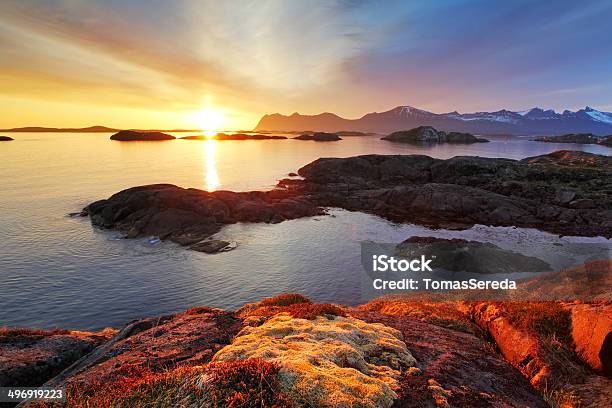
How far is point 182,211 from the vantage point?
5288 centimetres

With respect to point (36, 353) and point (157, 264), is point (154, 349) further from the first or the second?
point (157, 264)

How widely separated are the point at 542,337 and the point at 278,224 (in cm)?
4299

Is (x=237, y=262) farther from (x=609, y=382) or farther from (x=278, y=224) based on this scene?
(x=609, y=382)

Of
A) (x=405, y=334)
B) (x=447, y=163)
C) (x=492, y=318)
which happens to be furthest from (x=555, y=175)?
(x=405, y=334)

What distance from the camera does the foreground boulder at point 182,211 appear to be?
160 ft

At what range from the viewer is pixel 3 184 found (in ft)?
266

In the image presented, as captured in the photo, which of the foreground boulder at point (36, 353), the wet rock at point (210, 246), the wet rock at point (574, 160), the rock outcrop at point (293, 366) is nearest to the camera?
the rock outcrop at point (293, 366)

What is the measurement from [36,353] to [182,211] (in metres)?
39.9

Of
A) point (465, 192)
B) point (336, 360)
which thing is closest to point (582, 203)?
point (465, 192)

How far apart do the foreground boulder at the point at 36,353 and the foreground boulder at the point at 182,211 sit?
2900 centimetres

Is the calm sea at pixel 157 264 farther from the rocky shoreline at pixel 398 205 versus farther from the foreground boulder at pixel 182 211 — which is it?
the rocky shoreline at pixel 398 205

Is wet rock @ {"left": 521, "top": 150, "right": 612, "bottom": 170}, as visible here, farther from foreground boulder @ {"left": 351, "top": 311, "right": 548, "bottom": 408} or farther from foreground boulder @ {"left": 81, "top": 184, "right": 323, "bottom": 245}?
foreground boulder @ {"left": 351, "top": 311, "right": 548, "bottom": 408}

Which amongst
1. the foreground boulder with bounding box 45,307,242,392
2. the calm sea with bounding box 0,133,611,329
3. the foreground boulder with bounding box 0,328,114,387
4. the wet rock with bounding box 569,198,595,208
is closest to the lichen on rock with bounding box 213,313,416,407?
the foreground boulder with bounding box 45,307,242,392

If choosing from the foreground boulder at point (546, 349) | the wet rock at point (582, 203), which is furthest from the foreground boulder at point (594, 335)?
the wet rock at point (582, 203)
